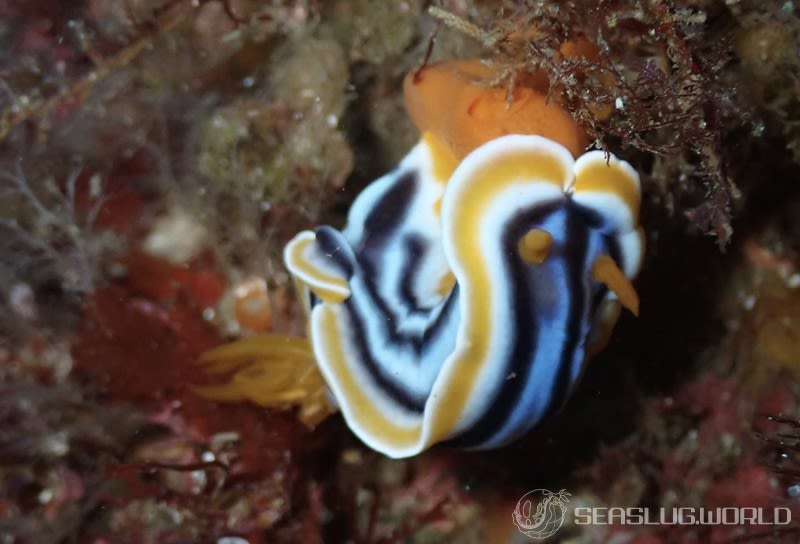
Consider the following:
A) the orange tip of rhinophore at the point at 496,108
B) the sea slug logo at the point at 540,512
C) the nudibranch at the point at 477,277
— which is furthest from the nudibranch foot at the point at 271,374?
the sea slug logo at the point at 540,512

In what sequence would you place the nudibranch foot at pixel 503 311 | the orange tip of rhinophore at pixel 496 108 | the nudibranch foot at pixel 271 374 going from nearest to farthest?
the nudibranch foot at pixel 503 311 < the orange tip of rhinophore at pixel 496 108 < the nudibranch foot at pixel 271 374

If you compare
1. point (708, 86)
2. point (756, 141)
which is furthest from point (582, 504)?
point (708, 86)

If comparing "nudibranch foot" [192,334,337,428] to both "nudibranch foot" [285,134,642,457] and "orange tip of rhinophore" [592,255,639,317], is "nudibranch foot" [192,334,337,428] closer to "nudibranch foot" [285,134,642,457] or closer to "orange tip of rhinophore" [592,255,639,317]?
"nudibranch foot" [285,134,642,457]

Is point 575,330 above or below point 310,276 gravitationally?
below

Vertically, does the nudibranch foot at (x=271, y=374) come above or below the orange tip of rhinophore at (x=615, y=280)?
below

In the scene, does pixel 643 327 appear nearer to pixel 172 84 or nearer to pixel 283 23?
pixel 283 23

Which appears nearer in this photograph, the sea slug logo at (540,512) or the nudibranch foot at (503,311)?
the nudibranch foot at (503,311)

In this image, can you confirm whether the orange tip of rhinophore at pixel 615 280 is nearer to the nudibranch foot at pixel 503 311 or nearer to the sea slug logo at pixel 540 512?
the nudibranch foot at pixel 503 311
